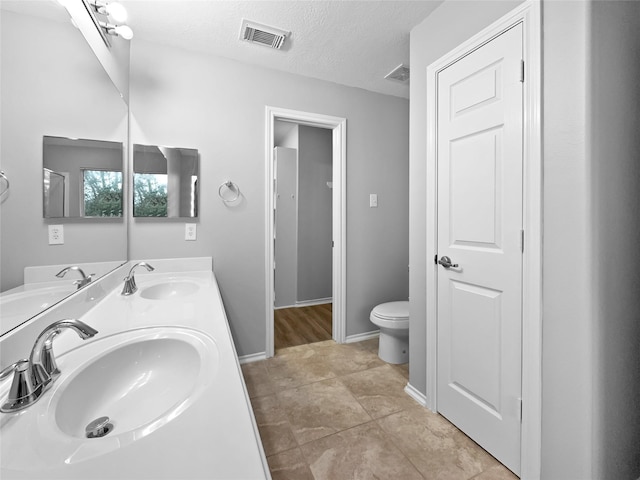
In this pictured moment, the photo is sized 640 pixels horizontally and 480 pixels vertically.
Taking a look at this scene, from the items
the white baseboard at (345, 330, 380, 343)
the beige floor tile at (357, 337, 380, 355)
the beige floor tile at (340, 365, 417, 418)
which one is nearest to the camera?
the beige floor tile at (340, 365, 417, 418)

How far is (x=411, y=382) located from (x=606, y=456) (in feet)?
3.12

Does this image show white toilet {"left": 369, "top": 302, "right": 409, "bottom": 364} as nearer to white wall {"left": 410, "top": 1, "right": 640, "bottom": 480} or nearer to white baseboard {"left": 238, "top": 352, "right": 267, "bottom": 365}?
white baseboard {"left": 238, "top": 352, "right": 267, "bottom": 365}

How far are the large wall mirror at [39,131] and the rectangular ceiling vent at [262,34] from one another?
35.1 inches

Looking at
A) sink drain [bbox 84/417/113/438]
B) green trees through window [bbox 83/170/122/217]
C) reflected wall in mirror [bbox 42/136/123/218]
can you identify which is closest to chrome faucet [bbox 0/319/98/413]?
sink drain [bbox 84/417/113/438]

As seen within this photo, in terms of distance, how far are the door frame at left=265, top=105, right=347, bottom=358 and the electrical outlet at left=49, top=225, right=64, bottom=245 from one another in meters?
1.36

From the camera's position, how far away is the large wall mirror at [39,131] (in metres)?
0.77

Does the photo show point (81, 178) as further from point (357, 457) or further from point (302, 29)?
point (357, 457)

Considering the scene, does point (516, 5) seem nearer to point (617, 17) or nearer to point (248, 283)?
point (617, 17)

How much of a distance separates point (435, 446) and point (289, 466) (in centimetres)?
72

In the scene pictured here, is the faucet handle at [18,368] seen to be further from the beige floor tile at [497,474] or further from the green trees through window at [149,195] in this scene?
the beige floor tile at [497,474]

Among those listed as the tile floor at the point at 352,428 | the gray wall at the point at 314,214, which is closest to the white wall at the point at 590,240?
the tile floor at the point at 352,428

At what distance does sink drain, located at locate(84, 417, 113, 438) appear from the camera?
668 millimetres

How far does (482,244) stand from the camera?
56.0 inches

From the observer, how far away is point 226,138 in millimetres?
2176
